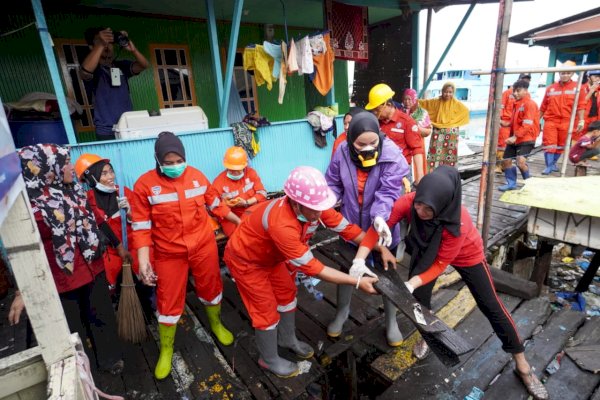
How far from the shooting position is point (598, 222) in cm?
365

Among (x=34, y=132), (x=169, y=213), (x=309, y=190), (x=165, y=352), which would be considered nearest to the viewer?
(x=309, y=190)

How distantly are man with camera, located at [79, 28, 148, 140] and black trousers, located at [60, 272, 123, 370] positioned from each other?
8.35ft

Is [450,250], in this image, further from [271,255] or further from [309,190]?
[271,255]

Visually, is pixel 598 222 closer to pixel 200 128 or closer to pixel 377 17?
pixel 200 128

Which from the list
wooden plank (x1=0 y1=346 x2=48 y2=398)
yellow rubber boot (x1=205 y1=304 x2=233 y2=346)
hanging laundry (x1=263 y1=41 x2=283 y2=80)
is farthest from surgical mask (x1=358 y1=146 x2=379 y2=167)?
hanging laundry (x1=263 y1=41 x2=283 y2=80)

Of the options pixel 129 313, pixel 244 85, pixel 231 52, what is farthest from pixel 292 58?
pixel 129 313

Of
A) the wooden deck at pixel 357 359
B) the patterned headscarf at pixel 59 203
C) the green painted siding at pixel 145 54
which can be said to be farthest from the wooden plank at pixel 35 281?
the green painted siding at pixel 145 54

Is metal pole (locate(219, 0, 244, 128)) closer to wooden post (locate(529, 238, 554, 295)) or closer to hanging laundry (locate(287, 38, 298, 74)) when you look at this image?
hanging laundry (locate(287, 38, 298, 74))

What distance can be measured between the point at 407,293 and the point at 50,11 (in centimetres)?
657

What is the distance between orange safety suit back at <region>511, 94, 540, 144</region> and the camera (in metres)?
6.23

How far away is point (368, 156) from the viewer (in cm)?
257

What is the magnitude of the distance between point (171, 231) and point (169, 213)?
6.4 inches

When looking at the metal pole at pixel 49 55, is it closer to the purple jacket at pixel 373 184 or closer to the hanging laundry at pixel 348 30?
the purple jacket at pixel 373 184

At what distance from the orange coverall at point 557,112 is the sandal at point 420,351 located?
6.31 m
